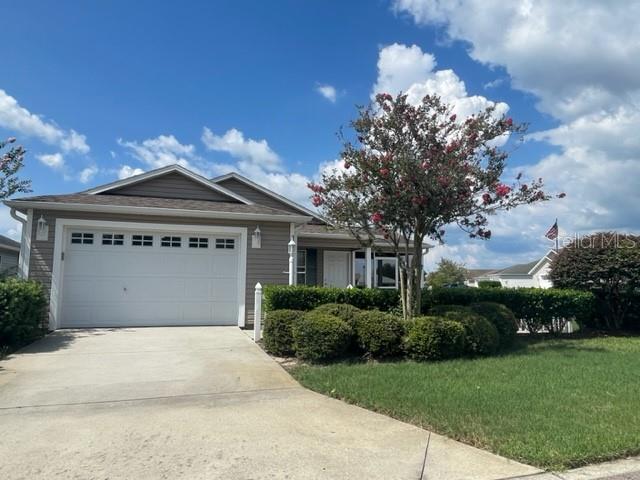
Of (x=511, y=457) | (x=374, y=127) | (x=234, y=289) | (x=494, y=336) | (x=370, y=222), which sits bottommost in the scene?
(x=511, y=457)

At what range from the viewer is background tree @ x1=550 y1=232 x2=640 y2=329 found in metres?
12.1

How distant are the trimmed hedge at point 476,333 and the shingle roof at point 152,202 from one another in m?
5.20

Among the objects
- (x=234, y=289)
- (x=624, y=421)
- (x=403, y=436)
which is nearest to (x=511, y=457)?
(x=403, y=436)

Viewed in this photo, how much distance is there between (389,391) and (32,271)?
8743 millimetres

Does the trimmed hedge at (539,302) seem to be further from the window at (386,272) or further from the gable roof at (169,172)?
the window at (386,272)

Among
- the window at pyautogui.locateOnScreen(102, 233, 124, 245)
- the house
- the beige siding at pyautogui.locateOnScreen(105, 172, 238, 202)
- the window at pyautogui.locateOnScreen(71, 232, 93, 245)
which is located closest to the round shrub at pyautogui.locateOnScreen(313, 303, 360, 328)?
the house

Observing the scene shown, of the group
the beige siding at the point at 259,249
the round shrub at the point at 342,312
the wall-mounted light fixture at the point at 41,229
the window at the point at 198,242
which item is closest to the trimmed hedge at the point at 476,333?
the round shrub at the point at 342,312

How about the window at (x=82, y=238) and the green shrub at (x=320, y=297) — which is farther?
the window at (x=82, y=238)

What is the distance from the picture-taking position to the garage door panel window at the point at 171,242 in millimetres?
11625

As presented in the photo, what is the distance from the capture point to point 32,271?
10492mm

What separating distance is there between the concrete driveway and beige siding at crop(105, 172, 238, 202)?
21.7ft

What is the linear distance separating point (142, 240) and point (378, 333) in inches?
261

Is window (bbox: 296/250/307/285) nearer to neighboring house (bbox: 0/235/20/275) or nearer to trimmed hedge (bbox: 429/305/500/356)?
trimmed hedge (bbox: 429/305/500/356)

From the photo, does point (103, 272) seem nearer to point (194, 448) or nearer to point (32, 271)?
point (32, 271)
